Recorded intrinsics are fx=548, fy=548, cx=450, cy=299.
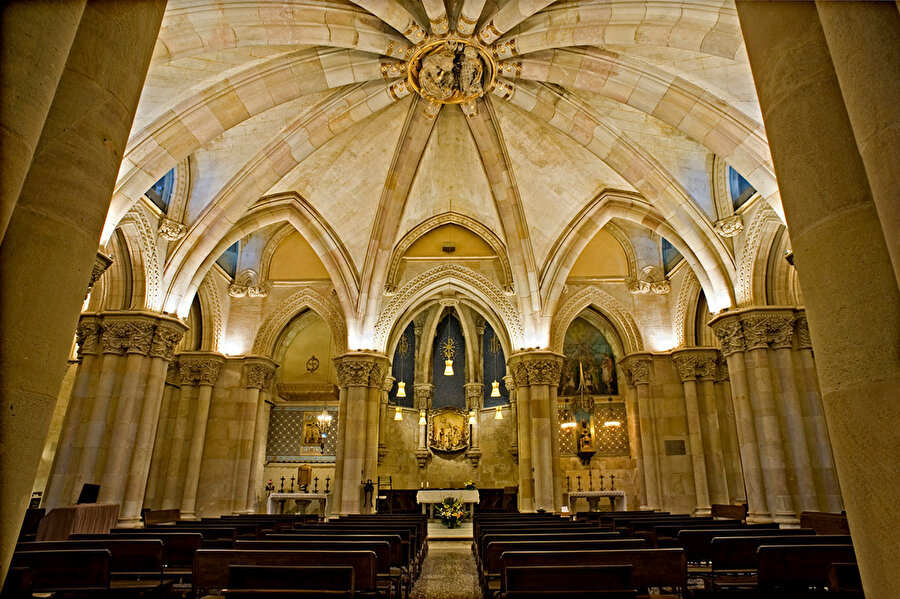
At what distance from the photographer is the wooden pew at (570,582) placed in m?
3.04

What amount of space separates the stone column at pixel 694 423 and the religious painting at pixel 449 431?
10284 mm

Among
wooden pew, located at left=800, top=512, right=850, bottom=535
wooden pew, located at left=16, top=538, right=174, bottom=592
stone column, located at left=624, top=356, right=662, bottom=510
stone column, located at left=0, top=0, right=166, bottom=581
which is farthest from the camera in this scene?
stone column, located at left=624, top=356, right=662, bottom=510

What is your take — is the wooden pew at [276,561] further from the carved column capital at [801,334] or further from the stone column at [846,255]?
the carved column capital at [801,334]

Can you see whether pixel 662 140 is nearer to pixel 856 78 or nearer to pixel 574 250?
pixel 574 250

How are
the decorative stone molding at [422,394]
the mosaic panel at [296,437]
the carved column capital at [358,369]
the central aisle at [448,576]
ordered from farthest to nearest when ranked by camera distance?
1. the decorative stone molding at [422,394]
2. the mosaic panel at [296,437]
3. the carved column capital at [358,369]
4. the central aisle at [448,576]

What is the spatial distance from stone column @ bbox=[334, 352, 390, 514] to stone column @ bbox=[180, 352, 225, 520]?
3.65 meters

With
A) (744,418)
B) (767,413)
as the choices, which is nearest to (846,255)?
(767,413)

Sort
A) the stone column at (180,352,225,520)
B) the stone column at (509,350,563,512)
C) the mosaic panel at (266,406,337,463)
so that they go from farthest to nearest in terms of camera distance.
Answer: the mosaic panel at (266,406,337,463) < the stone column at (180,352,225,520) < the stone column at (509,350,563,512)

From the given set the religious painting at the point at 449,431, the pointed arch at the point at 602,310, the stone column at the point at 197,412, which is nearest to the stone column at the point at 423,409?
the religious painting at the point at 449,431

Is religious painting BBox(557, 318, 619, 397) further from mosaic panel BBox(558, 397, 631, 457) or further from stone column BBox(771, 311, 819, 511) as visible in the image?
stone column BBox(771, 311, 819, 511)

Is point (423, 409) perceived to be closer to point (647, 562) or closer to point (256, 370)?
point (256, 370)

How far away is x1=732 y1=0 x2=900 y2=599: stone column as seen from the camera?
7.07 feet

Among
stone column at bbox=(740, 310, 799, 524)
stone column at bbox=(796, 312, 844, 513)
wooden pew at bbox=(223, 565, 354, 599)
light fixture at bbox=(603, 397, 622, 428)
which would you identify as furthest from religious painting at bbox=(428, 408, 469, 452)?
wooden pew at bbox=(223, 565, 354, 599)

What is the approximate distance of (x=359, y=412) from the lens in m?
15.5
